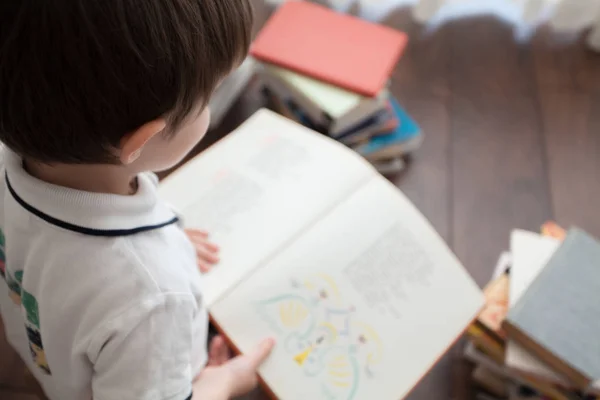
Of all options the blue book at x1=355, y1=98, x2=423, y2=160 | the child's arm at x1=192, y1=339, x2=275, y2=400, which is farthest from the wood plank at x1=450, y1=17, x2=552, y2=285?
the child's arm at x1=192, y1=339, x2=275, y2=400

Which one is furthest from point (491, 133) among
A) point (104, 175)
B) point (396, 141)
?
point (104, 175)

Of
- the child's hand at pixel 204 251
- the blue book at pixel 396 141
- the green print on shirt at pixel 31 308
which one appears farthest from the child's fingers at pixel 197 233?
the blue book at pixel 396 141

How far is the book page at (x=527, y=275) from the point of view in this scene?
0.65 meters

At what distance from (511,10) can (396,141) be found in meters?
0.50

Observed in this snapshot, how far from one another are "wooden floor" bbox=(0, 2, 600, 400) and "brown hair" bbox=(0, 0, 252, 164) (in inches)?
23.4

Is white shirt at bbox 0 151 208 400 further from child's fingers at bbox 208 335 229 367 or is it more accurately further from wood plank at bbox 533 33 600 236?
wood plank at bbox 533 33 600 236

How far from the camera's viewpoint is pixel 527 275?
2.31ft

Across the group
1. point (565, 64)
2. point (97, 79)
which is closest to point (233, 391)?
point (97, 79)

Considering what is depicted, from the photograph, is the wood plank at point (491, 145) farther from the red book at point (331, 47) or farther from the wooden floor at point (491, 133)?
the red book at point (331, 47)

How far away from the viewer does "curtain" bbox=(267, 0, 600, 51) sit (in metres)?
1.08

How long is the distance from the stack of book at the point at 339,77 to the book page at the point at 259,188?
116mm

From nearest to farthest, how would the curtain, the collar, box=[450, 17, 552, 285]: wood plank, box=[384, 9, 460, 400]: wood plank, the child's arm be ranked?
the collar < the child's arm < box=[384, 9, 460, 400]: wood plank < box=[450, 17, 552, 285]: wood plank < the curtain

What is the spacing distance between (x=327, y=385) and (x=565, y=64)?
2.75 ft

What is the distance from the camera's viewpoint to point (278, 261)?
65 centimetres
